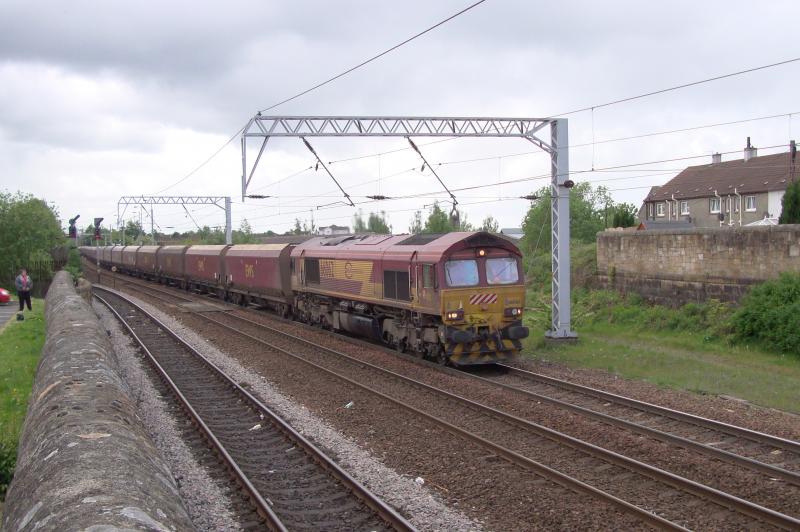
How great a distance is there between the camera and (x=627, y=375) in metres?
15.9

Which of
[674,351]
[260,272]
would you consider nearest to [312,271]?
[260,272]

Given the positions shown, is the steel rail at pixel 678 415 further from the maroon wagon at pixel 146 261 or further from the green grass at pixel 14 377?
the maroon wagon at pixel 146 261

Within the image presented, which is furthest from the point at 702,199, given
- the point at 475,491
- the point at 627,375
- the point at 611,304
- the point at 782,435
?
the point at 475,491

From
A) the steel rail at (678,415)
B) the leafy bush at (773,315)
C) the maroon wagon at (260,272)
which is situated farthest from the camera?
the maroon wagon at (260,272)

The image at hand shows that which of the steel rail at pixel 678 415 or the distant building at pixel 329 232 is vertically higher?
the distant building at pixel 329 232

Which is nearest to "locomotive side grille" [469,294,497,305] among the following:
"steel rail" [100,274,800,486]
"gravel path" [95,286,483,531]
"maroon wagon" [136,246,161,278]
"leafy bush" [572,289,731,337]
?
"steel rail" [100,274,800,486]

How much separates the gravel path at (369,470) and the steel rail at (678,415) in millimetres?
4968

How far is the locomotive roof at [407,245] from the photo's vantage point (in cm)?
1647

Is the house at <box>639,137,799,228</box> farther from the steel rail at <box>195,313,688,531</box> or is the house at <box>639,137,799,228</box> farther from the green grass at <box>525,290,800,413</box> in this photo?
the steel rail at <box>195,313,688,531</box>

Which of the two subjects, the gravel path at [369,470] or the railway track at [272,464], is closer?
the gravel path at [369,470]

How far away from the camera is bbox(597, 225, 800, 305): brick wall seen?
20109 mm

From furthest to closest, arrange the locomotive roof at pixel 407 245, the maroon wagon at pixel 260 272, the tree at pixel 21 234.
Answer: the tree at pixel 21 234 → the maroon wagon at pixel 260 272 → the locomotive roof at pixel 407 245

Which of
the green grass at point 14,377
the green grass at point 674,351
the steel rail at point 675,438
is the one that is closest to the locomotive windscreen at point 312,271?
the green grass at point 674,351

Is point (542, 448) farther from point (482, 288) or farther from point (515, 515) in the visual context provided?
point (482, 288)
